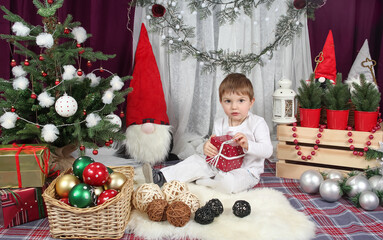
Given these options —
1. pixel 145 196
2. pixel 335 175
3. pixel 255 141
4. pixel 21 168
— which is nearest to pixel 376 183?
pixel 335 175

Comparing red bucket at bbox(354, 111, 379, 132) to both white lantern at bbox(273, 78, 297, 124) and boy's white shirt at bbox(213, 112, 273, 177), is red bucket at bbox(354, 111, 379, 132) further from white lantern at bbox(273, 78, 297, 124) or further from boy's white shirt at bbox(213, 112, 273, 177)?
boy's white shirt at bbox(213, 112, 273, 177)

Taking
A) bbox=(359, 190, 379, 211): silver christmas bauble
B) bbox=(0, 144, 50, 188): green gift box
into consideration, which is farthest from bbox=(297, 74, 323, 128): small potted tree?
bbox=(0, 144, 50, 188): green gift box

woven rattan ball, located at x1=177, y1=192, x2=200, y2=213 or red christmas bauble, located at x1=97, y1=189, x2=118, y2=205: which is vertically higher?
red christmas bauble, located at x1=97, y1=189, x2=118, y2=205

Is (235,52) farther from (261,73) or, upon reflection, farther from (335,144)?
(335,144)

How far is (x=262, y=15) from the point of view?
2.61m

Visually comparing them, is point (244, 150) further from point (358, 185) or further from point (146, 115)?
point (146, 115)

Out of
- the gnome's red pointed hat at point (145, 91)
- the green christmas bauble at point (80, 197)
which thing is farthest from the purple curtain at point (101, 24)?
the green christmas bauble at point (80, 197)

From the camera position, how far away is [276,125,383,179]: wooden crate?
188cm

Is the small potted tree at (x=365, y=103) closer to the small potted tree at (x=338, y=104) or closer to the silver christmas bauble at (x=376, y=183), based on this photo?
the small potted tree at (x=338, y=104)

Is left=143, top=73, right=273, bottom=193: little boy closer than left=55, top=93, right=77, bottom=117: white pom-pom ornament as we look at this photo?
No

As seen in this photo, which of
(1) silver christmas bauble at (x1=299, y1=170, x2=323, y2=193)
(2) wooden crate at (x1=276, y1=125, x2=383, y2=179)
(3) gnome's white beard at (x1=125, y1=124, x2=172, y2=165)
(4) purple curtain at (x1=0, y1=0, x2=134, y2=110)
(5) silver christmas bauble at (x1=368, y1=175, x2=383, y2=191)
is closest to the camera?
(5) silver christmas bauble at (x1=368, y1=175, x2=383, y2=191)

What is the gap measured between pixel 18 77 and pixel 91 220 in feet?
3.13

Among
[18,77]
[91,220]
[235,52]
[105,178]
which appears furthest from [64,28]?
[235,52]

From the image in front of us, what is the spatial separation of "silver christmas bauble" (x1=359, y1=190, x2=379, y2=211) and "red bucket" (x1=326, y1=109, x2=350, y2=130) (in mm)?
459
